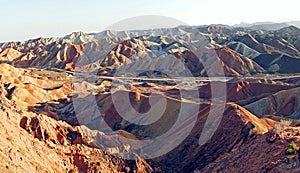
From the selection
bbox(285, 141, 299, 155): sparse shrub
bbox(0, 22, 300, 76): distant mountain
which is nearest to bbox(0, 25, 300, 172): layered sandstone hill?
bbox(285, 141, 299, 155): sparse shrub

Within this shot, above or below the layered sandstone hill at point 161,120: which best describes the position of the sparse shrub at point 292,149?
above

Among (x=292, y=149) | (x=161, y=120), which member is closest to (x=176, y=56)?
(x=161, y=120)

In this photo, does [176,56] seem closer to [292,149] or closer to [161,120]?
[161,120]

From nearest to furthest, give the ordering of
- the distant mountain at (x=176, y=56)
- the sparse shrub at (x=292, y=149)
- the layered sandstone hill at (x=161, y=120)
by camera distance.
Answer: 1. the sparse shrub at (x=292, y=149)
2. the layered sandstone hill at (x=161, y=120)
3. the distant mountain at (x=176, y=56)

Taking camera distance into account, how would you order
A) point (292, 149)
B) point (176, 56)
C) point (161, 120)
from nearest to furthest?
1. point (292, 149)
2. point (161, 120)
3. point (176, 56)

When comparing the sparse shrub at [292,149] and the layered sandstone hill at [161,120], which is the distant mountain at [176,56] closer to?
the layered sandstone hill at [161,120]

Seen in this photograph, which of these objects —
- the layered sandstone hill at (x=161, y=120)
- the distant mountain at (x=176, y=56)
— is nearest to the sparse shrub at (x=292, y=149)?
the layered sandstone hill at (x=161, y=120)

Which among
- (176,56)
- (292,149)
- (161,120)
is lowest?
(176,56)

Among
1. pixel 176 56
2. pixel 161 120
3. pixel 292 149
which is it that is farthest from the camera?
pixel 176 56

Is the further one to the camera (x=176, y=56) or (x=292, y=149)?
(x=176, y=56)
